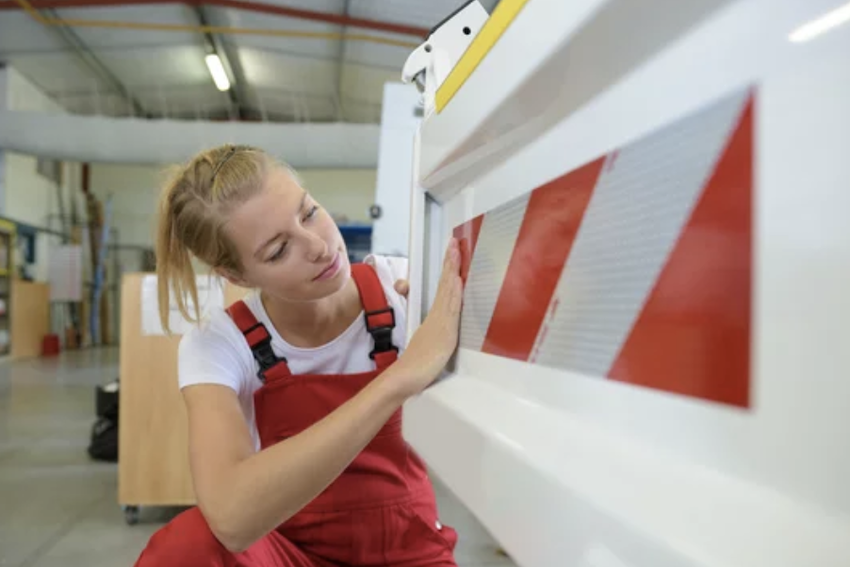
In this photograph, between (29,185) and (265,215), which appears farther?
(29,185)

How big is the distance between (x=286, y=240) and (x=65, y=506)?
1.97m

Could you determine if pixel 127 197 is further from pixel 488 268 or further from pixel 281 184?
pixel 488 268

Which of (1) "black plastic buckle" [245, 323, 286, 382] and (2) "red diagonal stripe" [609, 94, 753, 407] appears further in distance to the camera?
(1) "black plastic buckle" [245, 323, 286, 382]


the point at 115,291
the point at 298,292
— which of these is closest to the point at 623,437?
the point at 298,292

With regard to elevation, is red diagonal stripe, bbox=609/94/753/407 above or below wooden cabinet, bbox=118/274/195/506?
above

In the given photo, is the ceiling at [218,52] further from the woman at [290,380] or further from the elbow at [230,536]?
the elbow at [230,536]

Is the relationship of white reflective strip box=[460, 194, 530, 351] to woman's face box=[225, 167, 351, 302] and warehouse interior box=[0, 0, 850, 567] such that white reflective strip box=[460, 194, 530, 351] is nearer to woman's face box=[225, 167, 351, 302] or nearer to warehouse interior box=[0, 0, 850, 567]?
warehouse interior box=[0, 0, 850, 567]

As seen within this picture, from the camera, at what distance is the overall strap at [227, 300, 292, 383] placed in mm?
1053

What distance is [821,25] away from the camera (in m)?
0.27

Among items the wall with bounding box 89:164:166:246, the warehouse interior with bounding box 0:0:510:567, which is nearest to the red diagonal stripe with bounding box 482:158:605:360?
the warehouse interior with bounding box 0:0:510:567

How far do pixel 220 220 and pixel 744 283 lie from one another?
802 millimetres

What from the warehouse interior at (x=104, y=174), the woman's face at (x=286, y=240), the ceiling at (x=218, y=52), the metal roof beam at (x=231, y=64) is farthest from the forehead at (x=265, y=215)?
the metal roof beam at (x=231, y=64)

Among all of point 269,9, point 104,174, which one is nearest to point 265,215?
point 269,9

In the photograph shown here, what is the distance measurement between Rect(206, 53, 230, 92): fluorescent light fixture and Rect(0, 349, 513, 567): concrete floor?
385 centimetres
